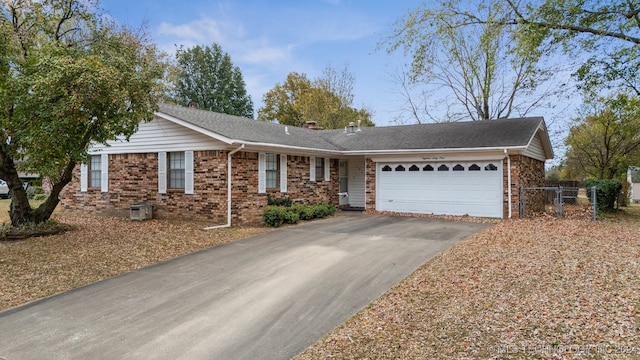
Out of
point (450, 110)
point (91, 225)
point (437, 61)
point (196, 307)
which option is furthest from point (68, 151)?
point (450, 110)

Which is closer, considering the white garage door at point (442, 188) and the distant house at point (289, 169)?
the distant house at point (289, 169)

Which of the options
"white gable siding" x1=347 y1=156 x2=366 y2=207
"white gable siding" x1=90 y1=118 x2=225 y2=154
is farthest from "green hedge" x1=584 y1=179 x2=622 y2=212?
"white gable siding" x1=90 y1=118 x2=225 y2=154

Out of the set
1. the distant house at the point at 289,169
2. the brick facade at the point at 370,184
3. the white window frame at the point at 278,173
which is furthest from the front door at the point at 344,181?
the white window frame at the point at 278,173

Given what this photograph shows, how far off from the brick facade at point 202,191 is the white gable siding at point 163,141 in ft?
0.69

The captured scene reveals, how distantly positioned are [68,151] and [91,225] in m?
3.27

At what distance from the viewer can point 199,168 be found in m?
11.9

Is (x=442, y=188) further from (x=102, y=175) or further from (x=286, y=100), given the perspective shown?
(x=286, y=100)

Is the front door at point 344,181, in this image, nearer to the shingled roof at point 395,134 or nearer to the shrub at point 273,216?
the shingled roof at point 395,134

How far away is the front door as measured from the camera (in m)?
16.7

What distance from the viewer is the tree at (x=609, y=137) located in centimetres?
1723

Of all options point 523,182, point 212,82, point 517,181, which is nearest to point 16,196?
point 517,181

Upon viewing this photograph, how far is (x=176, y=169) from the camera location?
12.6 metres

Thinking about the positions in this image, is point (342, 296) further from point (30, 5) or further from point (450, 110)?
point (450, 110)

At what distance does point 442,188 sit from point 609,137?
12.1m
